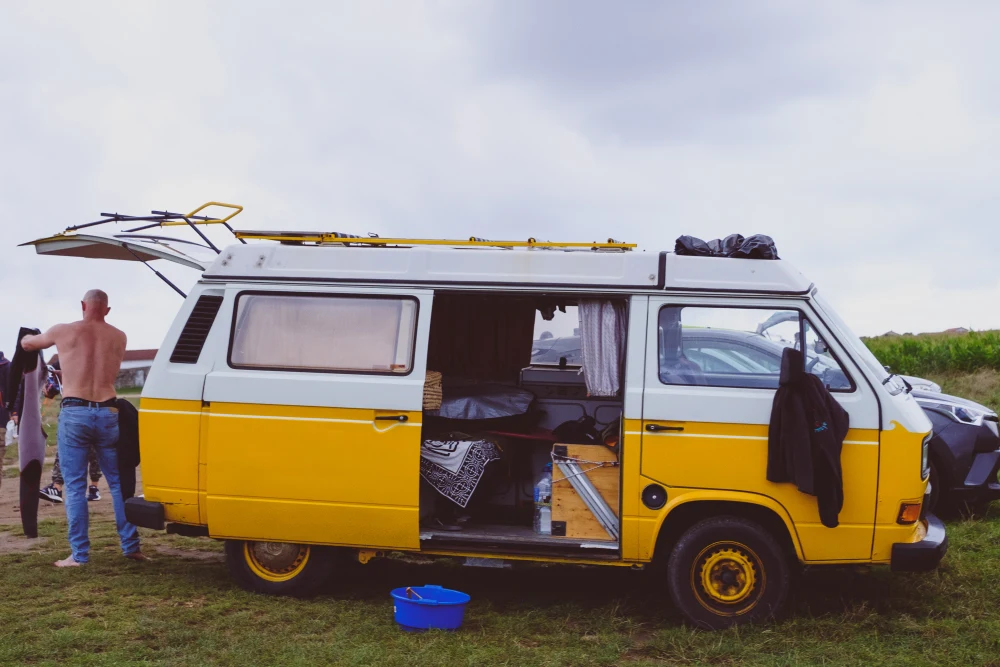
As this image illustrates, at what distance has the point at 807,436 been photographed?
245 inches

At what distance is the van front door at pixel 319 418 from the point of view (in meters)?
6.96

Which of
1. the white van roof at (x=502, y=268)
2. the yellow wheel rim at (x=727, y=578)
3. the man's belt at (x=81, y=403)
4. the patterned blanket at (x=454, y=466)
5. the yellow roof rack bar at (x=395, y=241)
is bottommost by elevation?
the yellow wheel rim at (x=727, y=578)

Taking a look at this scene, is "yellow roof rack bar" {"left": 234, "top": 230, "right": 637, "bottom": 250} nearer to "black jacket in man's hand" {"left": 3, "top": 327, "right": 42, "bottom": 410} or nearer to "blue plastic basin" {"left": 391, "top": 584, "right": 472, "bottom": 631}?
"blue plastic basin" {"left": 391, "top": 584, "right": 472, "bottom": 631}

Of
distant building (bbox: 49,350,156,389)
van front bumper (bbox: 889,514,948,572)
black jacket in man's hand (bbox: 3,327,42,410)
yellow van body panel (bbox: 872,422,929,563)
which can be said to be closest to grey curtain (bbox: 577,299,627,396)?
yellow van body panel (bbox: 872,422,929,563)

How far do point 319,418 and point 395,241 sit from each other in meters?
1.40

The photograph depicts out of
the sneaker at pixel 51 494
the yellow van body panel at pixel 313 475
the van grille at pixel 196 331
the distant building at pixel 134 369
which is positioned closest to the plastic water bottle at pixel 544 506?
the yellow van body panel at pixel 313 475

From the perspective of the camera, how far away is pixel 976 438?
9.79m

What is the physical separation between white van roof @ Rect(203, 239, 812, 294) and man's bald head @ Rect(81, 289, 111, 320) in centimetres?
162

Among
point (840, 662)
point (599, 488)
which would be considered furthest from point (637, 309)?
point (840, 662)

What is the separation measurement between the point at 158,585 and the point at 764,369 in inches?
188

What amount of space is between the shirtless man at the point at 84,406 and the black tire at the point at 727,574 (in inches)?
189

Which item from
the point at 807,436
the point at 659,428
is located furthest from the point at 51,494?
the point at 807,436

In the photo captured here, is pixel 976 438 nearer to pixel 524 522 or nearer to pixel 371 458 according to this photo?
pixel 524 522

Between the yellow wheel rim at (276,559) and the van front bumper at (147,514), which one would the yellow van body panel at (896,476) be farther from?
the van front bumper at (147,514)
